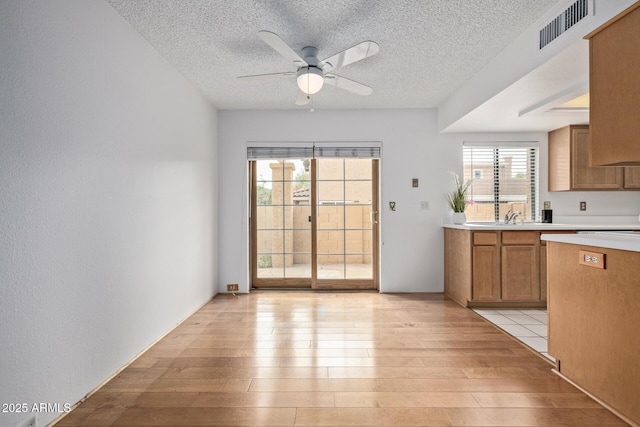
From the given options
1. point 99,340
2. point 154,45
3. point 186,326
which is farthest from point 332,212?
point 99,340

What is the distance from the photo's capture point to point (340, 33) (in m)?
2.82

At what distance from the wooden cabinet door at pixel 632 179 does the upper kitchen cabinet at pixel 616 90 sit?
9.79 ft

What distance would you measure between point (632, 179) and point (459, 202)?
2.00 m

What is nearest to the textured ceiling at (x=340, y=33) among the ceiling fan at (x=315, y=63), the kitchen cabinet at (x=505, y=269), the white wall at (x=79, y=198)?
the ceiling fan at (x=315, y=63)

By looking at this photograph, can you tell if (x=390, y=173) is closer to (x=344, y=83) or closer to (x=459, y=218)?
(x=459, y=218)

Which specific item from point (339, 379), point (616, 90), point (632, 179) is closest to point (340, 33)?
point (616, 90)

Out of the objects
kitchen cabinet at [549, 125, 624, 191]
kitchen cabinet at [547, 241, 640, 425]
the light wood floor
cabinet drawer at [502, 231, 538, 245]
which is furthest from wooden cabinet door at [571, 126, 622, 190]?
kitchen cabinet at [547, 241, 640, 425]

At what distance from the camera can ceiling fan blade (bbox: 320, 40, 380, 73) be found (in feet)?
8.17

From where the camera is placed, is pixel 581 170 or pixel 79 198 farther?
pixel 581 170

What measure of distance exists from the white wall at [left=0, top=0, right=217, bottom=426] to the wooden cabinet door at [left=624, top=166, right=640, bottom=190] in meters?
5.11

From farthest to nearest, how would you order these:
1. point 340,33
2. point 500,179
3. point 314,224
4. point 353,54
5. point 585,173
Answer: point 314,224 → point 500,179 → point 585,173 → point 340,33 → point 353,54

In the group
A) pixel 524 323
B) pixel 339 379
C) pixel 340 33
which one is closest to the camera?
pixel 339 379

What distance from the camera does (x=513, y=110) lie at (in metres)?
3.78

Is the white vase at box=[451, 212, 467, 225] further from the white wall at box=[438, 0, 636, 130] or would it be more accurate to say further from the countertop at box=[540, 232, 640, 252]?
the countertop at box=[540, 232, 640, 252]
